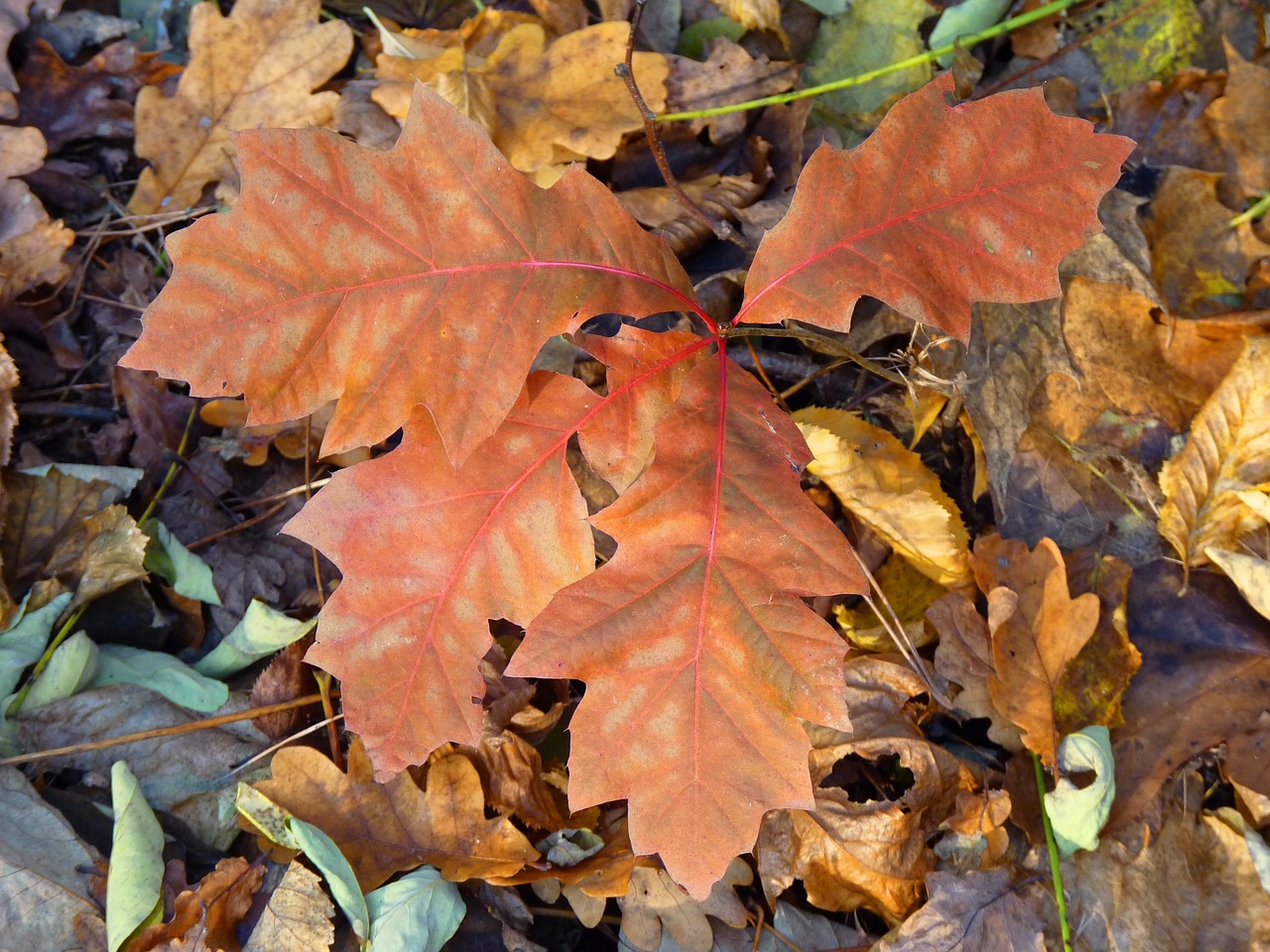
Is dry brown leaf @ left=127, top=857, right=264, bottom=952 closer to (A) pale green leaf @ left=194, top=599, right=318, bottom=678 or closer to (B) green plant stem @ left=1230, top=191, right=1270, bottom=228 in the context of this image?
(A) pale green leaf @ left=194, top=599, right=318, bottom=678

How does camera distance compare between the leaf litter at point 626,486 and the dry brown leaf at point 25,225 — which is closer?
the leaf litter at point 626,486

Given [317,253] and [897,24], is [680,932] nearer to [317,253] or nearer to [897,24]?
[317,253]

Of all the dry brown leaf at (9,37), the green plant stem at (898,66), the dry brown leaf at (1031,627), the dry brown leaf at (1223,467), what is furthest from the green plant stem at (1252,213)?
the dry brown leaf at (9,37)

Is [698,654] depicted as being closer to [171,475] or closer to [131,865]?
[131,865]

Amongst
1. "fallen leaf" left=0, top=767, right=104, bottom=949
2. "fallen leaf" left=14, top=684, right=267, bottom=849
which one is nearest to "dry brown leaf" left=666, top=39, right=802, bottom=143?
"fallen leaf" left=14, top=684, right=267, bottom=849

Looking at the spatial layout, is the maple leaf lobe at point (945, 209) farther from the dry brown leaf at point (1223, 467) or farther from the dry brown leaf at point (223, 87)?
the dry brown leaf at point (223, 87)

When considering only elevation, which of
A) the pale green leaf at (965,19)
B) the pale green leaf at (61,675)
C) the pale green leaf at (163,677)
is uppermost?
the pale green leaf at (965,19)

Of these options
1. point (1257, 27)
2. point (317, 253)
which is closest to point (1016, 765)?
point (317, 253)
